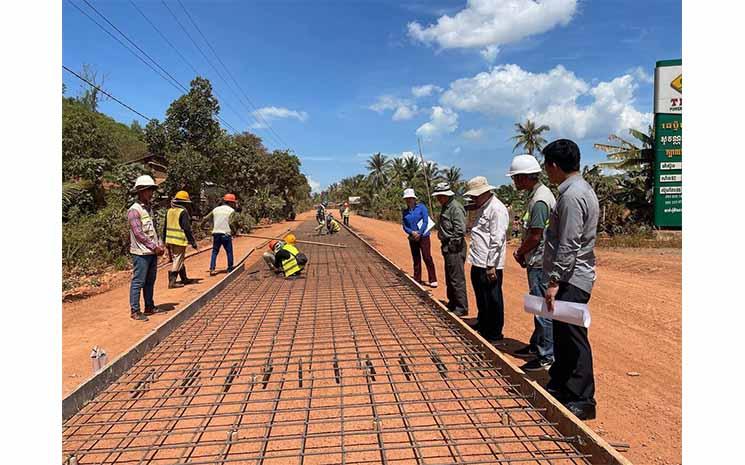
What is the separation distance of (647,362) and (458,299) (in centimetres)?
184

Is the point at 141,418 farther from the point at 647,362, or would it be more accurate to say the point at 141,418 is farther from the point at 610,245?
the point at 610,245

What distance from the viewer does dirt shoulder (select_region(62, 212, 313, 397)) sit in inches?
162

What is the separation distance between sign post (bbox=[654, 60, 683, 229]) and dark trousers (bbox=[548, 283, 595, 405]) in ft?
25.6

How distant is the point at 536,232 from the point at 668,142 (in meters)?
8.02

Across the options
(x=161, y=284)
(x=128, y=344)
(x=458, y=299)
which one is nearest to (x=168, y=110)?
(x=161, y=284)

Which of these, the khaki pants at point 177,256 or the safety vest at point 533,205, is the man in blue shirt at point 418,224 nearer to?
the safety vest at point 533,205

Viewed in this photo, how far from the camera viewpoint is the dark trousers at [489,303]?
3.83 metres

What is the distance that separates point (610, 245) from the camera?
12.8m

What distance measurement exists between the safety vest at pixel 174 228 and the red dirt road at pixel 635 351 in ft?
13.2

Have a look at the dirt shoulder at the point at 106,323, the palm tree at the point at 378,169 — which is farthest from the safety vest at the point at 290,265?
the palm tree at the point at 378,169

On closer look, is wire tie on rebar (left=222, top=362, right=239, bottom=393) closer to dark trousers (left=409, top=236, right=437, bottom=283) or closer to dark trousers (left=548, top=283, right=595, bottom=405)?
dark trousers (left=548, top=283, right=595, bottom=405)

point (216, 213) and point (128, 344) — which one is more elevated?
point (216, 213)

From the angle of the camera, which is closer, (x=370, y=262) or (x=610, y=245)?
(x=370, y=262)

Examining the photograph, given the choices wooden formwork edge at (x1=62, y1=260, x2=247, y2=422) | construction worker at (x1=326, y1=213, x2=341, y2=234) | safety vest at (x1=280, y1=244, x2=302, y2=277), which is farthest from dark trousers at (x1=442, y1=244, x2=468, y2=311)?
construction worker at (x1=326, y1=213, x2=341, y2=234)
